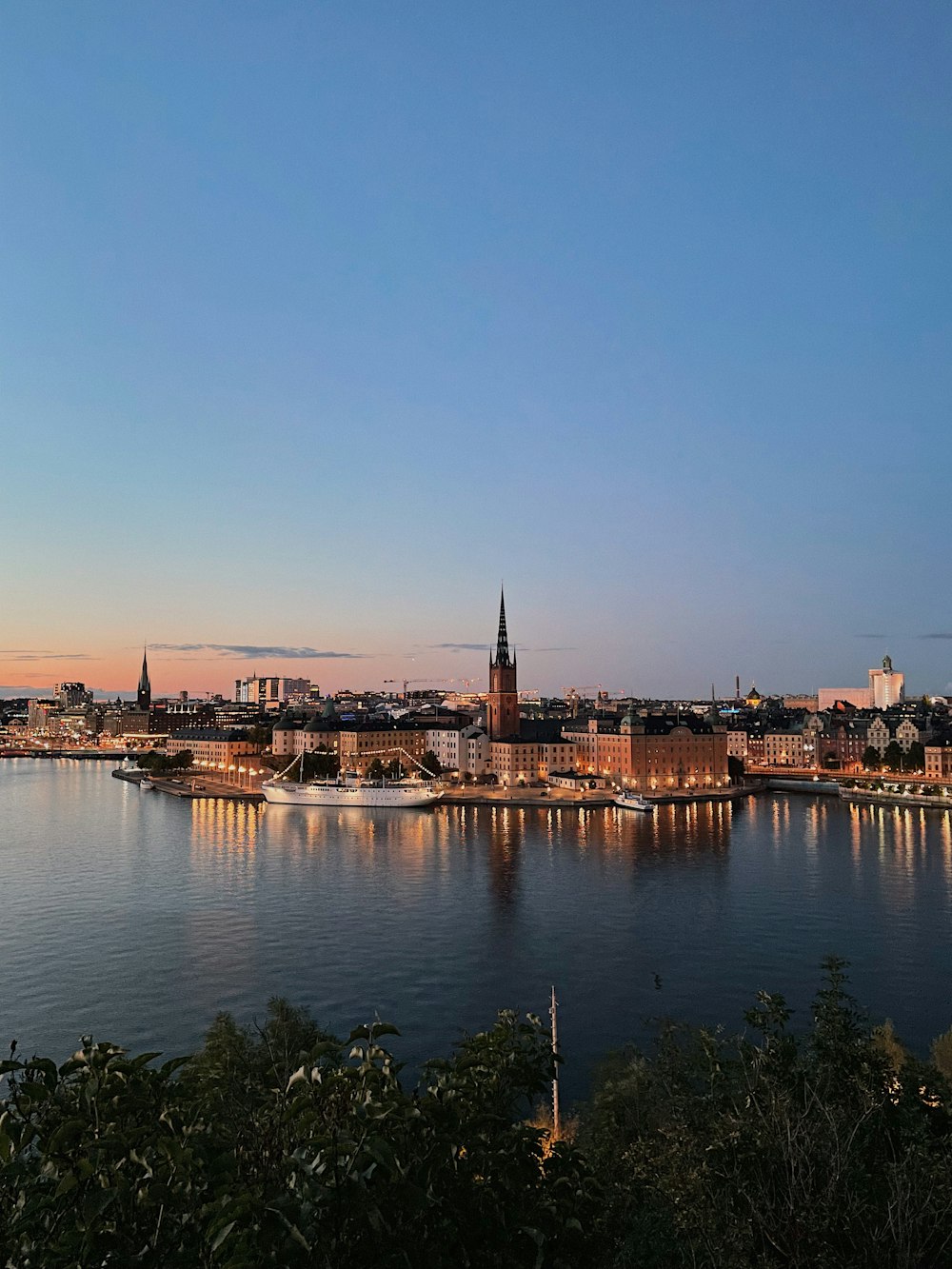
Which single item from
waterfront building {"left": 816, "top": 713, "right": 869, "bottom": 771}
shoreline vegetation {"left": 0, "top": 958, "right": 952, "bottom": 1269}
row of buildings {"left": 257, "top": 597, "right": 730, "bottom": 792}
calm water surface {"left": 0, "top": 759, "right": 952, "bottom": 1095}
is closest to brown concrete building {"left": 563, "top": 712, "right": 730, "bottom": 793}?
row of buildings {"left": 257, "top": 597, "right": 730, "bottom": 792}

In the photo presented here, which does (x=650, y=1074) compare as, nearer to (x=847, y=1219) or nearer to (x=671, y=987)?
(x=847, y=1219)

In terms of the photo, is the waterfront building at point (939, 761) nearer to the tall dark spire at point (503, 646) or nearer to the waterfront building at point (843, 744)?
the waterfront building at point (843, 744)

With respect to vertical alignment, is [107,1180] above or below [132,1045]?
above

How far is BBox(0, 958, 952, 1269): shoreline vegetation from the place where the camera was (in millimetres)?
2068

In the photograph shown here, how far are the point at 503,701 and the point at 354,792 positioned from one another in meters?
12.6

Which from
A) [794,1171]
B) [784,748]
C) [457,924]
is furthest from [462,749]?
[794,1171]

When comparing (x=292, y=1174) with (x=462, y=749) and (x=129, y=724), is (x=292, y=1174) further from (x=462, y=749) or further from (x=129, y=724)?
(x=129, y=724)

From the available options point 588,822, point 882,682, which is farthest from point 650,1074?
point 882,682

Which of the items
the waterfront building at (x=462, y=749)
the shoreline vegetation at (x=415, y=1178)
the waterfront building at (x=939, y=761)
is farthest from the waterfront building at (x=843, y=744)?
the shoreline vegetation at (x=415, y=1178)

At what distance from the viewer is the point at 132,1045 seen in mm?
9820

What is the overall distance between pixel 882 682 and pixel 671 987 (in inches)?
3801

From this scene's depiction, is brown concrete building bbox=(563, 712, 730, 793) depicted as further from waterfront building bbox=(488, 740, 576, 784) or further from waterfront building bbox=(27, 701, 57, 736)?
waterfront building bbox=(27, 701, 57, 736)

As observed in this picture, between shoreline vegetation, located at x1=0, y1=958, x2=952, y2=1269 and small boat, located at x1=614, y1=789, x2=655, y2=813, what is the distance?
29738 millimetres

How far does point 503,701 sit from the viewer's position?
46.8 meters
